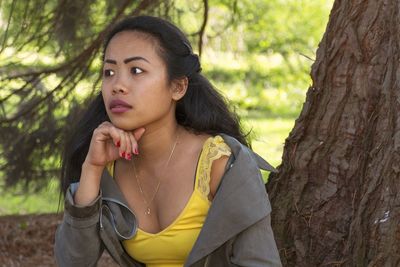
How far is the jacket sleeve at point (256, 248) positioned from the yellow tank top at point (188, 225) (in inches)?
5.6

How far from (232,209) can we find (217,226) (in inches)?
2.7

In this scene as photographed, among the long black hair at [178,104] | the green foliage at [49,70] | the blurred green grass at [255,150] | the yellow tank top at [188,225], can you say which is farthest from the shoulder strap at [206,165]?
the blurred green grass at [255,150]

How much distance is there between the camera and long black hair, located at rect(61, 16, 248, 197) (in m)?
2.90

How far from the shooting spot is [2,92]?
542 centimetres

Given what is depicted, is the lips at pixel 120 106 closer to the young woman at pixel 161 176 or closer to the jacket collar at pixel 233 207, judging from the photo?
the young woman at pixel 161 176

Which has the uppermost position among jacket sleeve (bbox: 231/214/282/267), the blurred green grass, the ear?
the ear

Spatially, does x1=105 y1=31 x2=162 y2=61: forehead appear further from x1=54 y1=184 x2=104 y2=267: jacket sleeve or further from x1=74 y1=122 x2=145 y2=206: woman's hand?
x1=54 y1=184 x2=104 y2=267: jacket sleeve

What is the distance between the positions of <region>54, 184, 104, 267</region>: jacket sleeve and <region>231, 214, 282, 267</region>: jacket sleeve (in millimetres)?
446

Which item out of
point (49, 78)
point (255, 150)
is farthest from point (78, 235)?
point (255, 150)

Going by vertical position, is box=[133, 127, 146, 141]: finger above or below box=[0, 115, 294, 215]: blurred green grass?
above

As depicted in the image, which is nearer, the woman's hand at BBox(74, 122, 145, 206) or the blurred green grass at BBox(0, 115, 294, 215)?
the woman's hand at BBox(74, 122, 145, 206)

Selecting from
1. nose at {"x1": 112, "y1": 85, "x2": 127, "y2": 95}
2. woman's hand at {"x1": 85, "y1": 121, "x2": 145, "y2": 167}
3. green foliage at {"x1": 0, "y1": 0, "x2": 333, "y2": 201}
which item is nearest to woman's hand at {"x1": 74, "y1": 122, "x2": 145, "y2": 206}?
woman's hand at {"x1": 85, "y1": 121, "x2": 145, "y2": 167}

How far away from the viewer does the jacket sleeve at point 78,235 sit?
2859mm

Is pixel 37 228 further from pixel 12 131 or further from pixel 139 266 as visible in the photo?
pixel 139 266
